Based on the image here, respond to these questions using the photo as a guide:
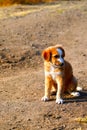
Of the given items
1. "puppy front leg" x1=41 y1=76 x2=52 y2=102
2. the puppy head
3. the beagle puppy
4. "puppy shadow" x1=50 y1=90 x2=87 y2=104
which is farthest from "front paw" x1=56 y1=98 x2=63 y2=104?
the puppy head

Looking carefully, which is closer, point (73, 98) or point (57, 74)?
point (57, 74)

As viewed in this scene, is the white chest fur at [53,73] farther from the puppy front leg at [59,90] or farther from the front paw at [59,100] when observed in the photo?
the front paw at [59,100]

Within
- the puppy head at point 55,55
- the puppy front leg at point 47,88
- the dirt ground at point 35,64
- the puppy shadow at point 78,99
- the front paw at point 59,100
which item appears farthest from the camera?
the puppy shadow at point 78,99

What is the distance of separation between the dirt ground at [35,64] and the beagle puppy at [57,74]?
17 cm

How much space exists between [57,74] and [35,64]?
13.7ft

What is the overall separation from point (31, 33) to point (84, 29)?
2.50 metres

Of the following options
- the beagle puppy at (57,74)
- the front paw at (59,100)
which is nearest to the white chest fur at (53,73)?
the beagle puppy at (57,74)

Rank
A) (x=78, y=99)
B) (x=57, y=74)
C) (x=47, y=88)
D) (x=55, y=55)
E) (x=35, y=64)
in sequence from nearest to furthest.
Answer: (x=55, y=55) < (x=57, y=74) < (x=47, y=88) < (x=78, y=99) < (x=35, y=64)

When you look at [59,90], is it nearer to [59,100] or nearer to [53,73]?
[59,100]

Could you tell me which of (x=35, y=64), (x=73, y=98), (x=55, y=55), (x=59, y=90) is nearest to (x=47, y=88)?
(x=59, y=90)

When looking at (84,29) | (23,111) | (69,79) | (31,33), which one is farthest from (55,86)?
(84,29)

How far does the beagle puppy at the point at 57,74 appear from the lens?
8.74 m

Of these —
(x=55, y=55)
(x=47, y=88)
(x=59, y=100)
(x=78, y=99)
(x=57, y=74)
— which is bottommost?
(x=78, y=99)

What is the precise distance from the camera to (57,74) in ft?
29.4
